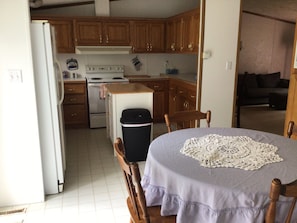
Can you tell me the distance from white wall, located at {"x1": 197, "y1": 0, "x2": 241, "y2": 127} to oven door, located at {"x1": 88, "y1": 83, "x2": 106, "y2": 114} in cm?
194

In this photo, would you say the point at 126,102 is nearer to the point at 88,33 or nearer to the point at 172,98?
the point at 172,98

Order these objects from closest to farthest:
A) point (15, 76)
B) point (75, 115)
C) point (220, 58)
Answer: point (15, 76) < point (220, 58) < point (75, 115)

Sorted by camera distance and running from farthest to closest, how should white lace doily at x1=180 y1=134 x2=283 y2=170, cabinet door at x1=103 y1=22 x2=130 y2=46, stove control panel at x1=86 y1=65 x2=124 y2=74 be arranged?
1. stove control panel at x1=86 y1=65 x2=124 y2=74
2. cabinet door at x1=103 y1=22 x2=130 y2=46
3. white lace doily at x1=180 y1=134 x2=283 y2=170

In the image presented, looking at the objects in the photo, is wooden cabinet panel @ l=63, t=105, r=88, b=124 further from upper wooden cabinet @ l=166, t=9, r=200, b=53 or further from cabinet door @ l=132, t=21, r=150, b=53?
upper wooden cabinet @ l=166, t=9, r=200, b=53

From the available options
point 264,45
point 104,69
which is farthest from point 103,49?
point 264,45

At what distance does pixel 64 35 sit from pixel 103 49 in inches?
29.0

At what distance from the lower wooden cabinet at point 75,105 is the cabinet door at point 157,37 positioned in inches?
61.9

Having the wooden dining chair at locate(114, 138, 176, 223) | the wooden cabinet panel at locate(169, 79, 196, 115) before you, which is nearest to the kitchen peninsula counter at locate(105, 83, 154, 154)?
the wooden cabinet panel at locate(169, 79, 196, 115)

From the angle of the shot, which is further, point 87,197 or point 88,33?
point 88,33

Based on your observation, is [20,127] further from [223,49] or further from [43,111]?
[223,49]

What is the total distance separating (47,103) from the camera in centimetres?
252

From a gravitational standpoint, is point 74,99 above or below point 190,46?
below

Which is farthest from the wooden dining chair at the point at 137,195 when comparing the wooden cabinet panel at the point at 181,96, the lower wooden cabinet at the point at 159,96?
the lower wooden cabinet at the point at 159,96

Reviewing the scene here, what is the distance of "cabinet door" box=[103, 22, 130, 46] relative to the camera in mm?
4996
